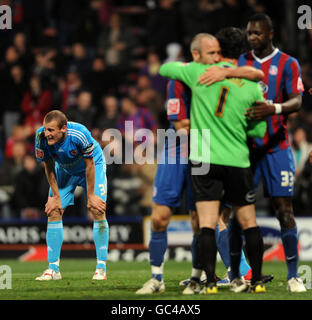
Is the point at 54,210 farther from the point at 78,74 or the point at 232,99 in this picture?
the point at 78,74

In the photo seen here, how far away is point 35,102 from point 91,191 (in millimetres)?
8346

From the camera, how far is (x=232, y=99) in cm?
725

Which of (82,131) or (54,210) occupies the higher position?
(82,131)

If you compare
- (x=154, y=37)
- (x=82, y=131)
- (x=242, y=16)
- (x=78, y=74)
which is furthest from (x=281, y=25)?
(x=82, y=131)

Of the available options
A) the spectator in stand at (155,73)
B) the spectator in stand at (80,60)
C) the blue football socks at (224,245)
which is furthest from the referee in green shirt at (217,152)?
the spectator in stand at (80,60)

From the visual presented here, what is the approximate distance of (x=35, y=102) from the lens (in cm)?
1734

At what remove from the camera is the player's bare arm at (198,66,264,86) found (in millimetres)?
7211

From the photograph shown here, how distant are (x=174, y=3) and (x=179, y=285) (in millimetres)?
10369

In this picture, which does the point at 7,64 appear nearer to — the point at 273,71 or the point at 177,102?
the point at 273,71

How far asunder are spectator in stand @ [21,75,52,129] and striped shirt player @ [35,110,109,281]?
7.15 metres

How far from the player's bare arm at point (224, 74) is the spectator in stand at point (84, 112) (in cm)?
813

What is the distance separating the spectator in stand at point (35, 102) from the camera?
1691 centimetres

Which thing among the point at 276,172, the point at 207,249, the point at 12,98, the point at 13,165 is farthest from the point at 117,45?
the point at 207,249

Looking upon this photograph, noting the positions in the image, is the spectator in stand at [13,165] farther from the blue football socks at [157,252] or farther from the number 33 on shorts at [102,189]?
the blue football socks at [157,252]
